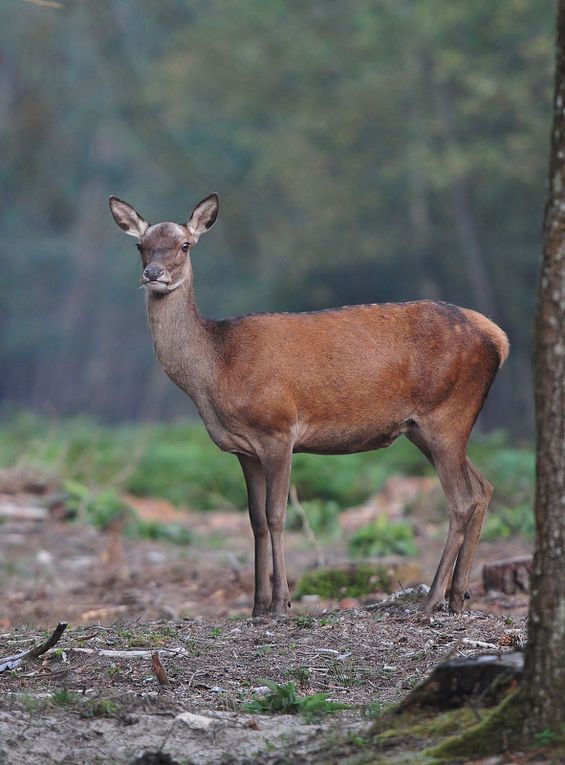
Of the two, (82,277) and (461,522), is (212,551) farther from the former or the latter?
(82,277)

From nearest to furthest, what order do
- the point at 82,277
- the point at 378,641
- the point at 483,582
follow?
the point at 378,641 < the point at 483,582 < the point at 82,277

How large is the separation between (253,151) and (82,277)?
10572 mm

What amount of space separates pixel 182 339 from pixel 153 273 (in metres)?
0.55

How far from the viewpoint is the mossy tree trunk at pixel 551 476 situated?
218 inches

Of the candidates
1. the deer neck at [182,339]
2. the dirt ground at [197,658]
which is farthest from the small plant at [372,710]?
the deer neck at [182,339]

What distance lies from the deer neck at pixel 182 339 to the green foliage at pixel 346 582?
2.50 m

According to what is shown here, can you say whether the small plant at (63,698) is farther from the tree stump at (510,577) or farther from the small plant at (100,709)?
the tree stump at (510,577)

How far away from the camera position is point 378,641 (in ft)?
27.6

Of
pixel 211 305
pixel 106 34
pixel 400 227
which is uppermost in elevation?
pixel 106 34

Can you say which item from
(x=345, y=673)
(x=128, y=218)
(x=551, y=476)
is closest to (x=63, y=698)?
(x=345, y=673)

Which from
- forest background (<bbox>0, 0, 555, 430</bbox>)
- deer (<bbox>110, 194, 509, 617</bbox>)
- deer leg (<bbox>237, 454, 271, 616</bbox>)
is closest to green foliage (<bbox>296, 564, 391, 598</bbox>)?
deer (<bbox>110, 194, 509, 617</bbox>)

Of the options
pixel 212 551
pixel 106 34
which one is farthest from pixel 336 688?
pixel 106 34

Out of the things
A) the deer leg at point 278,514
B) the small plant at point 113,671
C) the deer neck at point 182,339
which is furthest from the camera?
the deer neck at point 182,339

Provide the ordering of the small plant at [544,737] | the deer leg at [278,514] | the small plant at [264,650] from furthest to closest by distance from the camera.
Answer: the deer leg at [278,514] → the small plant at [264,650] → the small plant at [544,737]
